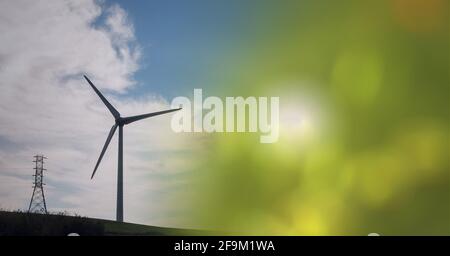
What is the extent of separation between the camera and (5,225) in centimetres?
1461

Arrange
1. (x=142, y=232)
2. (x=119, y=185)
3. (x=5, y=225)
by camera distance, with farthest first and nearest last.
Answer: (x=119, y=185), (x=142, y=232), (x=5, y=225)
